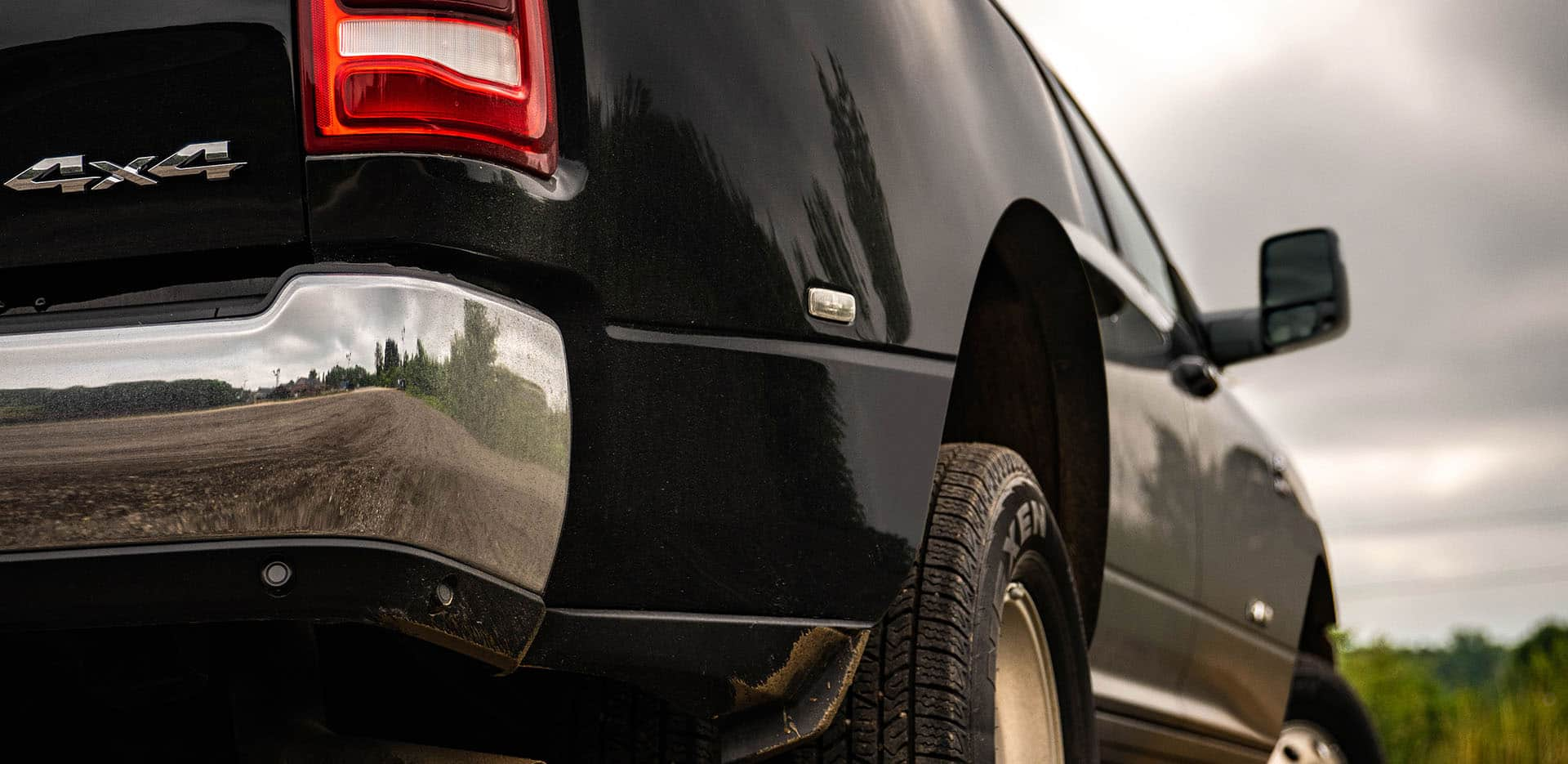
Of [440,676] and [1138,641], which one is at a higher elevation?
[440,676]

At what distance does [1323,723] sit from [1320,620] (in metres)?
0.29

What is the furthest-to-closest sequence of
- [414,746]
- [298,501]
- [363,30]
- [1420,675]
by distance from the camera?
1. [1420,675]
2. [414,746]
3. [363,30]
4. [298,501]

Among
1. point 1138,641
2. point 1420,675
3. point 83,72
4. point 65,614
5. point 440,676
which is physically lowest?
point 1420,675

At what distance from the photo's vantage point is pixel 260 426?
48.1 inches

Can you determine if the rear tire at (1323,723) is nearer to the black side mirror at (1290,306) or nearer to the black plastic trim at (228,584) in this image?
the black side mirror at (1290,306)

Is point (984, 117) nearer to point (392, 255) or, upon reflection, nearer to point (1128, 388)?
point (1128, 388)

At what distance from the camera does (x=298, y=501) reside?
4.03 ft

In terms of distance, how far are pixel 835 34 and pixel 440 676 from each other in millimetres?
853

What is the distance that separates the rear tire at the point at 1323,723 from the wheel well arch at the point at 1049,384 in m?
1.69

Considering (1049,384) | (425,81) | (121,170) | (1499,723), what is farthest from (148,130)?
(1499,723)

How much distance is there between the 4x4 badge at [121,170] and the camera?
4.39ft

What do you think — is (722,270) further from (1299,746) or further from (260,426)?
(1299,746)

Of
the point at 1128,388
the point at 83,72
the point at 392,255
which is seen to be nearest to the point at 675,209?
the point at 392,255

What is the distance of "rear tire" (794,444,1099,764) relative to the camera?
1.78 m
